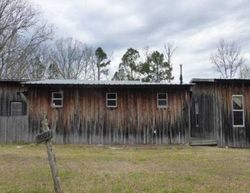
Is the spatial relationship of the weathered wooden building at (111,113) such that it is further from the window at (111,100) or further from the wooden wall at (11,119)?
the wooden wall at (11,119)

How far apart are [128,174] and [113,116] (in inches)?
438

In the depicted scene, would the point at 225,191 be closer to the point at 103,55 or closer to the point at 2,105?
the point at 2,105

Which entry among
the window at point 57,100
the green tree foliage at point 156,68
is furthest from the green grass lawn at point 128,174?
the green tree foliage at point 156,68

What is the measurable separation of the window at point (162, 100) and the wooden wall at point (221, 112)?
1.89 m

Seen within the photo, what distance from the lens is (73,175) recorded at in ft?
36.3

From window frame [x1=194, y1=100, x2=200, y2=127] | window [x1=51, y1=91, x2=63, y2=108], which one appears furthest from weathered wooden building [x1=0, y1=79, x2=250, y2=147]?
window frame [x1=194, y1=100, x2=200, y2=127]

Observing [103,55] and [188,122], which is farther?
[103,55]

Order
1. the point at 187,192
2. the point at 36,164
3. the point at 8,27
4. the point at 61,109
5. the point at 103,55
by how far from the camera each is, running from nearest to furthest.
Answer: the point at 187,192 → the point at 36,164 → the point at 61,109 → the point at 8,27 → the point at 103,55

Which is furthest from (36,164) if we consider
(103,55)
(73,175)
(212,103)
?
(103,55)

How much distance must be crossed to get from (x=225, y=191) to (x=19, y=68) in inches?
1386

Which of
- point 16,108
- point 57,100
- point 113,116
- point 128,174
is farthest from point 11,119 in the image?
point 128,174

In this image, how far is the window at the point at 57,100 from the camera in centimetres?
2233

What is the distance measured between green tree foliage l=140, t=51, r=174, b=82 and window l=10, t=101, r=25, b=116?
30.2 metres

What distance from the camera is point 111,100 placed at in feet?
74.0
